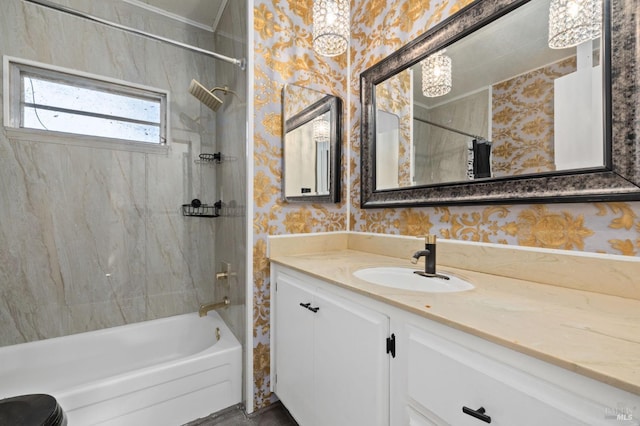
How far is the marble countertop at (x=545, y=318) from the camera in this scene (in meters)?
0.43

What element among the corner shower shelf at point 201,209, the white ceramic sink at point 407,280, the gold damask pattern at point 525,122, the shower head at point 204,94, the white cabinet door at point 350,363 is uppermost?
the shower head at point 204,94

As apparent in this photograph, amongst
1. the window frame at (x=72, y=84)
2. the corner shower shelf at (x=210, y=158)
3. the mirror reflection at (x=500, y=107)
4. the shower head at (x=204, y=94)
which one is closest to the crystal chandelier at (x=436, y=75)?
the mirror reflection at (x=500, y=107)

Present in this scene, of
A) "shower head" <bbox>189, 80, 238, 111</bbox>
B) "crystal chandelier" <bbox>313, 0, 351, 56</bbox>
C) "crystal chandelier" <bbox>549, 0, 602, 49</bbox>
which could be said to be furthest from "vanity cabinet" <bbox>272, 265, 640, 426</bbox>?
"shower head" <bbox>189, 80, 238, 111</bbox>

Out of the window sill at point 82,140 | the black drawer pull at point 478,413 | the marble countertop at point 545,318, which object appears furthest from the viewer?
the window sill at point 82,140

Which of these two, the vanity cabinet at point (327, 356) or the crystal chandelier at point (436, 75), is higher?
the crystal chandelier at point (436, 75)

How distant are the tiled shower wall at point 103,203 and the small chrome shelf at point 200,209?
0.21 feet

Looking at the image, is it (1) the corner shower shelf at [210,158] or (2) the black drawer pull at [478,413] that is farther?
(1) the corner shower shelf at [210,158]

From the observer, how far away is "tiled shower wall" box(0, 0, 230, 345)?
1.64 meters

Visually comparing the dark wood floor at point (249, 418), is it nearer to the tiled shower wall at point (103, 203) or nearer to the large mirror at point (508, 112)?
the tiled shower wall at point (103, 203)

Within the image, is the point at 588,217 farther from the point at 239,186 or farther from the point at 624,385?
the point at 239,186

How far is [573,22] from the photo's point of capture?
2.78 ft

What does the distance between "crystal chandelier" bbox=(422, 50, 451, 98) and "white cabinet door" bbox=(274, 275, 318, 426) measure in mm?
1109

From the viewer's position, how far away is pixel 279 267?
141cm

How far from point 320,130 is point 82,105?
1.69m
